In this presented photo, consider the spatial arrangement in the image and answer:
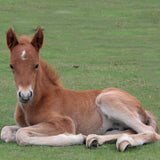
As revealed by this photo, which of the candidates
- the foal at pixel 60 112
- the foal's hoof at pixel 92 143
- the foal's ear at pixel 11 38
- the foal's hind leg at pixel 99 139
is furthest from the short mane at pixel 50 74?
the foal's hoof at pixel 92 143

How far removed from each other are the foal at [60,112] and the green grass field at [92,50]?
0.22 meters

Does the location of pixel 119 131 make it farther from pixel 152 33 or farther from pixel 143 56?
pixel 152 33

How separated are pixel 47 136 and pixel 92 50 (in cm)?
1088

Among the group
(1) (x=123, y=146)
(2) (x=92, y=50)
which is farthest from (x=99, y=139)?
(2) (x=92, y=50)

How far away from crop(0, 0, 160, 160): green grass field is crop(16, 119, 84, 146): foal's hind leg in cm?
14

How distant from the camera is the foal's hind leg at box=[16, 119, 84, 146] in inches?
274

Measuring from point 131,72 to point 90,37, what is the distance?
6227 millimetres

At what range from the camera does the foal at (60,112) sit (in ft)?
22.9

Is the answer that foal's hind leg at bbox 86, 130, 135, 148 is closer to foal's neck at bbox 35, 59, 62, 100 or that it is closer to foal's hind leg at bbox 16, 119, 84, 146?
foal's hind leg at bbox 16, 119, 84, 146

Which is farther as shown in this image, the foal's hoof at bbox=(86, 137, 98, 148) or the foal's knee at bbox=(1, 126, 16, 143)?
the foal's knee at bbox=(1, 126, 16, 143)

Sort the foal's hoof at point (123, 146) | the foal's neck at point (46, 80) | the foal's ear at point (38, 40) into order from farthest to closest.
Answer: the foal's neck at point (46, 80) < the foal's ear at point (38, 40) < the foal's hoof at point (123, 146)

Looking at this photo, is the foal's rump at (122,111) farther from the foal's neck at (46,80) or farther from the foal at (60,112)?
the foal's neck at (46,80)

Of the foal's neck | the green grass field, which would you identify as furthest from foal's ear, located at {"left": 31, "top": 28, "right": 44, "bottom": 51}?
the green grass field

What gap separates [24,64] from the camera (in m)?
7.05
